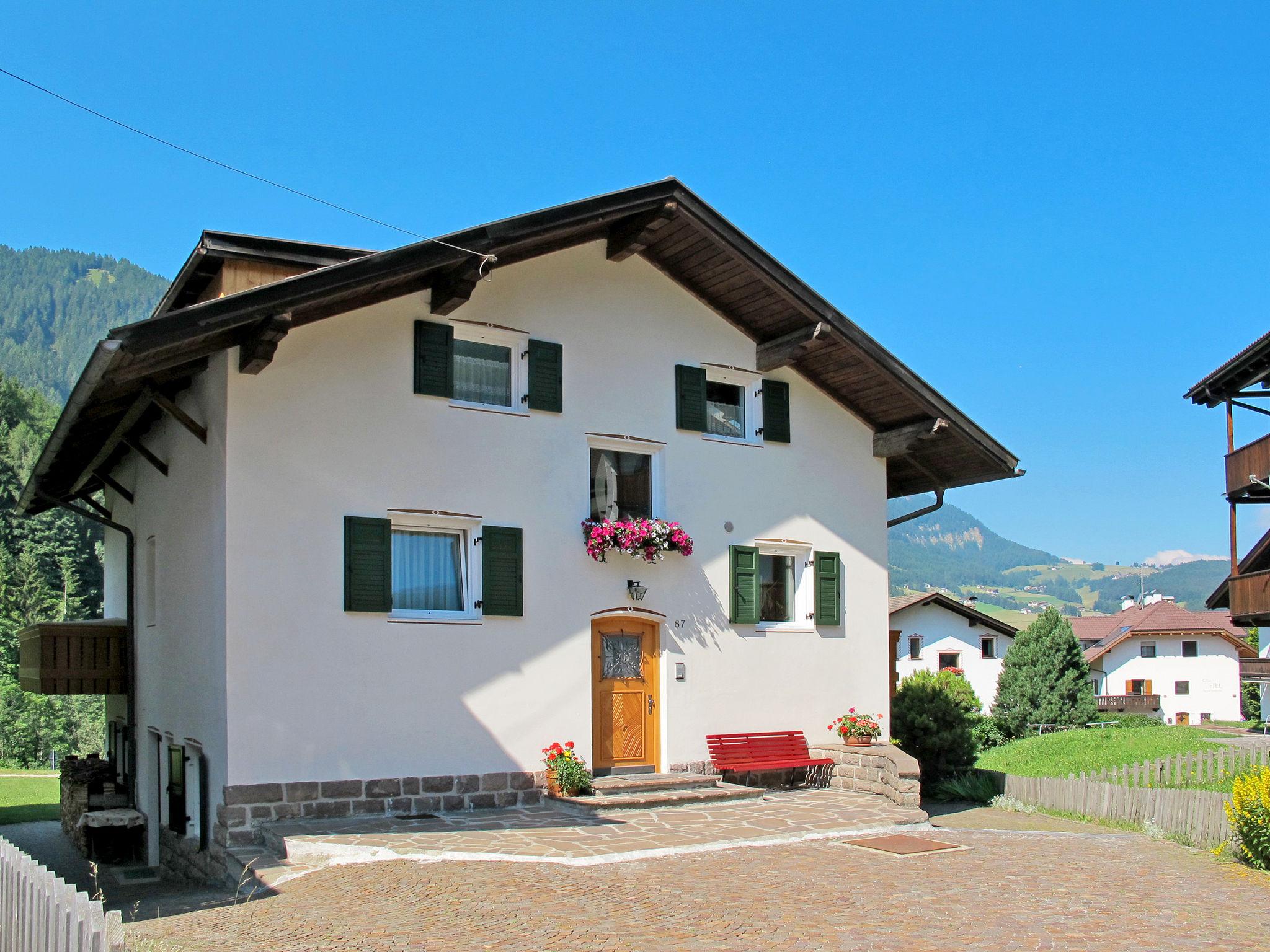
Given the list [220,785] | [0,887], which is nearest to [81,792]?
[220,785]

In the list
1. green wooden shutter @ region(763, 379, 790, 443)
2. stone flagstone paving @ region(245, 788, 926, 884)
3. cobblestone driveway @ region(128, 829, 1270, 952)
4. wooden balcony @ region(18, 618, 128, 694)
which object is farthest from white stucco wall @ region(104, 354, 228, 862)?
green wooden shutter @ region(763, 379, 790, 443)

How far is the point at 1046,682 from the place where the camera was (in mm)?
37031

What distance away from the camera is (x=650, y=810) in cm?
1222

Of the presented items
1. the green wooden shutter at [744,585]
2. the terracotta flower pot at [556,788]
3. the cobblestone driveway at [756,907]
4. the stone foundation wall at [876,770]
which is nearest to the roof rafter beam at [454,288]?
the green wooden shutter at [744,585]

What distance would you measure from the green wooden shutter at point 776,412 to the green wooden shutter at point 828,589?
5.27 ft

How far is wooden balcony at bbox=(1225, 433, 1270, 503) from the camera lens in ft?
76.1

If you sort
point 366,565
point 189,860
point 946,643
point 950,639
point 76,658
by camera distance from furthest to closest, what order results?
point 950,639
point 946,643
point 76,658
point 189,860
point 366,565

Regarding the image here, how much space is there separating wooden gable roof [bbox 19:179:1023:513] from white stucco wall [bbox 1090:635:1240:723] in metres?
46.9

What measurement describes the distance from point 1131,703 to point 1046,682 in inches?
596

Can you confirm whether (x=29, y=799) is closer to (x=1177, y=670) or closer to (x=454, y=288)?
(x=454, y=288)

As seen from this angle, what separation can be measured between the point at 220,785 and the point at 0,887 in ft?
15.4

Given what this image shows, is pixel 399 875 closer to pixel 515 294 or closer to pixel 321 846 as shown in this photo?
pixel 321 846

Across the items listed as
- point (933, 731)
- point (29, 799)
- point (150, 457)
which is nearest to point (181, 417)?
point (150, 457)

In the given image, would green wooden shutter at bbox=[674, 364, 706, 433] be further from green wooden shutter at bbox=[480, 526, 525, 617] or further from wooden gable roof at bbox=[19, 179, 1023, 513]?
green wooden shutter at bbox=[480, 526, 525, 617]
